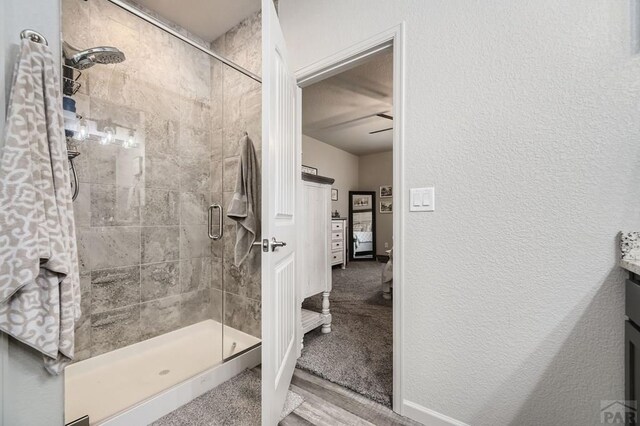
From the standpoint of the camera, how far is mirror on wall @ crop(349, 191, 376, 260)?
6.55 metres

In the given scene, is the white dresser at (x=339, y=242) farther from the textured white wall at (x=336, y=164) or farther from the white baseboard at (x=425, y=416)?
the white baseboard at (x=425, y=416)

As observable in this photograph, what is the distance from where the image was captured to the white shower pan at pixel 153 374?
4.58 ft

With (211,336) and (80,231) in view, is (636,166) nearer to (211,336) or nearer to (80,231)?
(211,336)

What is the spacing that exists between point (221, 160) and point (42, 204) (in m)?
1.68

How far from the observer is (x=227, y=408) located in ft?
4.88

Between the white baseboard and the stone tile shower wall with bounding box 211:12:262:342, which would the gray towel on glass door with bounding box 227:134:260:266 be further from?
the white baseboard

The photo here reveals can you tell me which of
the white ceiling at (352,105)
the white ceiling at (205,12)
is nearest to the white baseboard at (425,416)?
the white ceiling at (352,105)

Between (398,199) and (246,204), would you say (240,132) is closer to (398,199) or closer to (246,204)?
(246,204)

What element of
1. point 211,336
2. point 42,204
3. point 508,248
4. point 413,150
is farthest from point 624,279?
point 211,336

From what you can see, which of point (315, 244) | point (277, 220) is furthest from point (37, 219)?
point (315, 244)

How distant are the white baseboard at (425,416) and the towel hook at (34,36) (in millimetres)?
2196

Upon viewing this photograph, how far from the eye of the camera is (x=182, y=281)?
242cm

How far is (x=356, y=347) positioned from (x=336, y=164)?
4807 millimetres

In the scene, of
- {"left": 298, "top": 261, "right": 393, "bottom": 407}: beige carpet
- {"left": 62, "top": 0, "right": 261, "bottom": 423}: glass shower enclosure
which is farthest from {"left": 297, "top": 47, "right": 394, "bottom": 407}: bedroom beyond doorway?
{"left": 62, "top": 0, "right": 261, "bottom": 423}: glass shower enclosure
